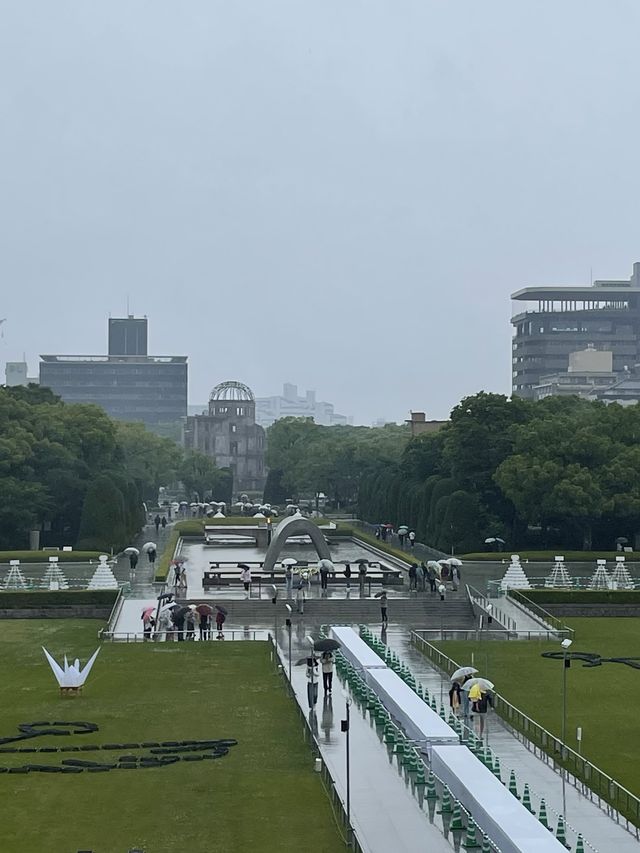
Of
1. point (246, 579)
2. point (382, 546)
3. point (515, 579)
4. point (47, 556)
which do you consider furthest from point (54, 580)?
point (382, 546)

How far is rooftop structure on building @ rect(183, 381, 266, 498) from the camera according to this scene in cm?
19362

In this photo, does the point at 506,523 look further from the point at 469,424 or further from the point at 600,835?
the point at 600,835

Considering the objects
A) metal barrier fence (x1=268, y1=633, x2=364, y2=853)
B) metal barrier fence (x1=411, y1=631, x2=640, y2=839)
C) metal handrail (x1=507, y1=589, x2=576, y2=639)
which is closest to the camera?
metal barrier fence (x1=268, y1=633, x2=364, y2=853)

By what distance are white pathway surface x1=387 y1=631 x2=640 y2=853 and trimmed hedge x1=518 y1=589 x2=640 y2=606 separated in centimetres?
1862

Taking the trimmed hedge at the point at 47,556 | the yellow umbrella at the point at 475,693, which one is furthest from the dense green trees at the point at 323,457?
the yellow umbrella at the point at 475,693

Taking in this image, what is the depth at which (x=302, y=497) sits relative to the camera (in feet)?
520

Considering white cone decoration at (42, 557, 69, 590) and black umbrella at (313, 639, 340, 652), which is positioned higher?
white cone decoration at (42, 557, 69, 590)

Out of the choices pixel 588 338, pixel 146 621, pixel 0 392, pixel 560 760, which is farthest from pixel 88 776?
pixel 588 338

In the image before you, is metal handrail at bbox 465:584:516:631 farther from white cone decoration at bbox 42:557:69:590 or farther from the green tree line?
the green tree line

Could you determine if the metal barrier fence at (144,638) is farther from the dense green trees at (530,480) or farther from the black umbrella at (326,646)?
the dense green trees at (530,480)

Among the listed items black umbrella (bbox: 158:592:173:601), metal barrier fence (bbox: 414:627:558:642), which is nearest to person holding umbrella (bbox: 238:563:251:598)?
black umbrella (bbox: 158:592:173:601)

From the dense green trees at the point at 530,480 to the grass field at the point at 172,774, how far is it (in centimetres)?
3316

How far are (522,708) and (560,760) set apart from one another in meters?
5.52

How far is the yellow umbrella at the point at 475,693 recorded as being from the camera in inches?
1325
